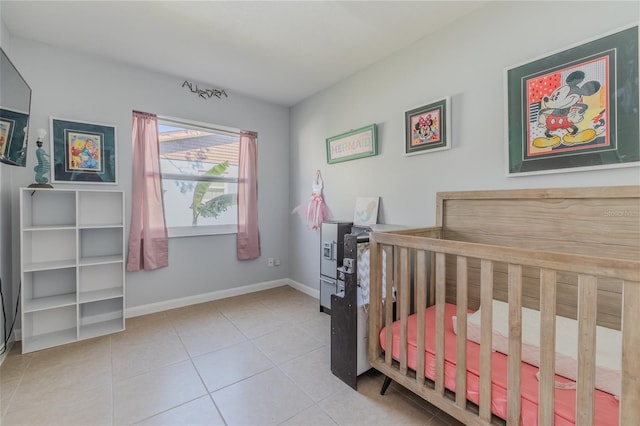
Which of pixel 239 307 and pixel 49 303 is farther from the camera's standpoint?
pixel 239 307

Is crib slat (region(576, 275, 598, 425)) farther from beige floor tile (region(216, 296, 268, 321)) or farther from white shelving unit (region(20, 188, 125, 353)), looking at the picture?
white shelving unit (region(20, 188, 125, 353))

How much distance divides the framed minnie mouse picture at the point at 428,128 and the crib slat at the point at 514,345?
1.24 metres

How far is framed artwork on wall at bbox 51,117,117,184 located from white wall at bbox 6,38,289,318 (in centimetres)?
7

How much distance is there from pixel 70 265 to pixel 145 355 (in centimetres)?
101

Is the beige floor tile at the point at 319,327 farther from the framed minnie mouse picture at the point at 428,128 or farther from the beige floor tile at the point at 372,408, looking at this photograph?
the framed minnie mouse picture at the point at 428,128

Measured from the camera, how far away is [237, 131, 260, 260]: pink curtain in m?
3.44

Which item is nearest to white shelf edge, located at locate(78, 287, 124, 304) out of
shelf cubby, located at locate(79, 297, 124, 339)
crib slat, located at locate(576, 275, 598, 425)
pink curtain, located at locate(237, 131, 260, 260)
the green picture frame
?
shelf cubby, located at locate(79, 297, 124, 339)

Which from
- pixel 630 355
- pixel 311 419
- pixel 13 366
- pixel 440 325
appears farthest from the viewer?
pixel 13 366

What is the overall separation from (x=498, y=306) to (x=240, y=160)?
9.90 ft

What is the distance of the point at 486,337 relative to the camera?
1.17 meters

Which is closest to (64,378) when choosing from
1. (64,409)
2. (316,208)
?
(64,409)

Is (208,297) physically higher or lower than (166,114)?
lower

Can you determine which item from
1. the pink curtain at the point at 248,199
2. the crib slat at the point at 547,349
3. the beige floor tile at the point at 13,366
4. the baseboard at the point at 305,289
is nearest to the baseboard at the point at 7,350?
the beige floor tile at the point at 13,366

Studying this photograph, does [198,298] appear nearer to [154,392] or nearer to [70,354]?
[70,354]
